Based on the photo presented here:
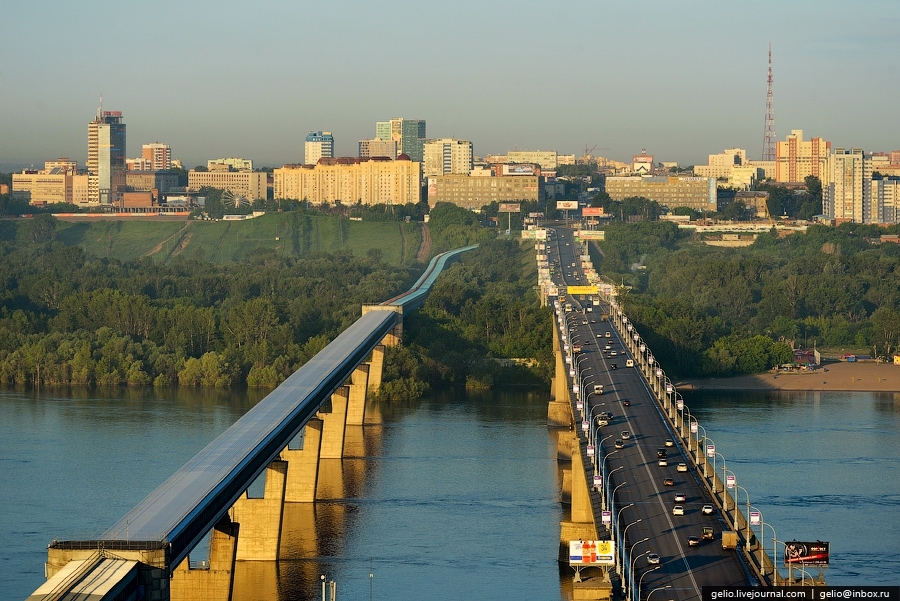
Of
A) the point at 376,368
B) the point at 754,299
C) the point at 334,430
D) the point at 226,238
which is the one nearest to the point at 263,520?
the point at 334,430

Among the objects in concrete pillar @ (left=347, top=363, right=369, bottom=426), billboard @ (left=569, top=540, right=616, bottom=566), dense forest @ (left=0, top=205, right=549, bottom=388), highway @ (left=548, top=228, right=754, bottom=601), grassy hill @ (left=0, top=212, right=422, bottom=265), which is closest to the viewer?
highway @ (left=548, top=228, right=754, bottom=601)

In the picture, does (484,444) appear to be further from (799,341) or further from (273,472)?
(799,341)

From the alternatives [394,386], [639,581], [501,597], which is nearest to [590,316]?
[394,386]

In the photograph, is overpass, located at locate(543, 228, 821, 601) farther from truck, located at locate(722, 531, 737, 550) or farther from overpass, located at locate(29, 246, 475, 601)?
overpass, located at locate(29, 246, 475, 601)

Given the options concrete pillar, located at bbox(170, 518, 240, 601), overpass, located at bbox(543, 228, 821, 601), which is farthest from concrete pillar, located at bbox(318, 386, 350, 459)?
concrete pillar, located at bbox(170, 518, 240, 601)

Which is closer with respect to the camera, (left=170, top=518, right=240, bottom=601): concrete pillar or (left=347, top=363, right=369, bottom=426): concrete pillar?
(left=170, top=518, right=240, bottom=601): concrete pillar
